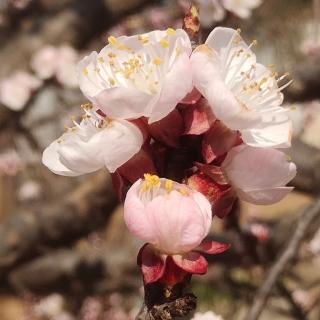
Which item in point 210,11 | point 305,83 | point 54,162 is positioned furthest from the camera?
point 305,83

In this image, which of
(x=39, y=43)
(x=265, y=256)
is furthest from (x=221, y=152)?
(x=39, y=43)

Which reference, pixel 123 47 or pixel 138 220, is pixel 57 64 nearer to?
pixel 123 47

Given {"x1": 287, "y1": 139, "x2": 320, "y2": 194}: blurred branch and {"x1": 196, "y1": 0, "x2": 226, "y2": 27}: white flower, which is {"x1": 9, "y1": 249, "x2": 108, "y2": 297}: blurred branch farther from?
{"x1": 196, "y1": 0, "x2": 226, "y2": 27}: white flower

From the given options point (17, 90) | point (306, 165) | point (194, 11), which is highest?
point (194, 11)

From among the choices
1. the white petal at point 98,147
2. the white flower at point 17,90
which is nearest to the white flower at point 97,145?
the white petal at point 98,147

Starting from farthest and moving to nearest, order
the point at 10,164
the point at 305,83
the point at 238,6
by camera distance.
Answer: the point at 10,164, the point at 305,83, the point at 238,6

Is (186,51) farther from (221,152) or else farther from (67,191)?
(67,191)

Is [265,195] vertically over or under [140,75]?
under

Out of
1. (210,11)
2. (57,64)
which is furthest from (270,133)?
(57,64)
